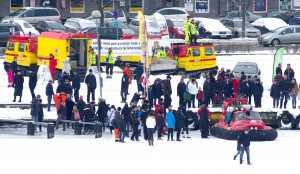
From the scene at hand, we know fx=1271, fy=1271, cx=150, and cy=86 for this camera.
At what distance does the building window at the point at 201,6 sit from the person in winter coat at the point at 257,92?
38497mm

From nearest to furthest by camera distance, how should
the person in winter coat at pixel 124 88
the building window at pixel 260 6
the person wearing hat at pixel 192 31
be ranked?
1. the person in winter coat at pixel 124 88
2. the person wearing hat at pixel 192 31
3. the building window at pixel 260 6

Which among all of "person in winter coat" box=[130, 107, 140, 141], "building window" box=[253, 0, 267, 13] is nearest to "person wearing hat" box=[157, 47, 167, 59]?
"person in winter coat" box=[130, 107, 140, 141]

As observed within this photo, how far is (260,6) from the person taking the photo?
88.4 meters

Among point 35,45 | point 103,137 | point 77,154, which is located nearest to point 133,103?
point 103,137

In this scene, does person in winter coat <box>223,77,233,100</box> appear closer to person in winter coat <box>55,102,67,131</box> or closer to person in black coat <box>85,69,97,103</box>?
person in black coat <box>85,69,97,103</box>

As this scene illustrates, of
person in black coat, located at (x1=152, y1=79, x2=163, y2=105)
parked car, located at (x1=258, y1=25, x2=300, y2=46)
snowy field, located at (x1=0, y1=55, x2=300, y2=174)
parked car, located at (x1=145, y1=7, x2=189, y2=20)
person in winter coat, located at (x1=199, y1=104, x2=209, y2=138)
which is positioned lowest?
snowy field, located at (x1=0, y1=55, x2=300, y2=174)

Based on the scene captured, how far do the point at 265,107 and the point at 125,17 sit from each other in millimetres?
31802

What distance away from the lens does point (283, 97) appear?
49719 mm

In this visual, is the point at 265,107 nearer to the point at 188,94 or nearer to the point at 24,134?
the point at 188,94

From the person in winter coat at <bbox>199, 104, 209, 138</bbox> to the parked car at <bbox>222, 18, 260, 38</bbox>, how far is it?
29577 millimetres

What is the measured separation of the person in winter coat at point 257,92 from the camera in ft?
161

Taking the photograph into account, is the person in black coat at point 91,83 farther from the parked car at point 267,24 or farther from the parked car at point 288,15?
the parked car at point 288,15

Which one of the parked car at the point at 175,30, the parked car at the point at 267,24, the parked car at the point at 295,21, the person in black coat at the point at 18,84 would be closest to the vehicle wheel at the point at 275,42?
the parked car at the point at 175,30

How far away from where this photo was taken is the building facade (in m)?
84.1
